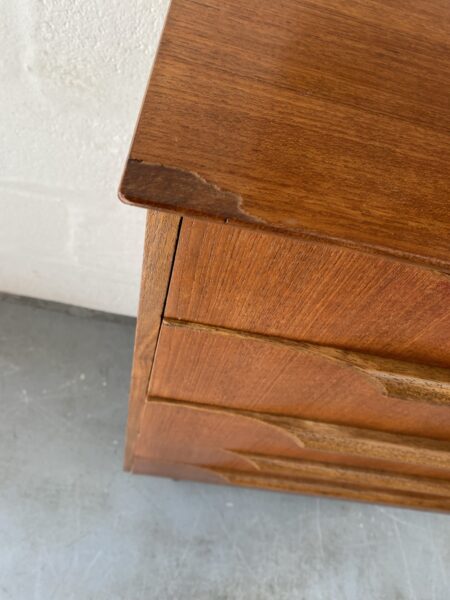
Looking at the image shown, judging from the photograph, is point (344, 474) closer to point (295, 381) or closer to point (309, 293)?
point (295, 381)

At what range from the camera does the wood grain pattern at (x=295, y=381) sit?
0.45 metres

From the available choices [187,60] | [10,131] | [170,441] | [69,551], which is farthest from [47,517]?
[187,60]

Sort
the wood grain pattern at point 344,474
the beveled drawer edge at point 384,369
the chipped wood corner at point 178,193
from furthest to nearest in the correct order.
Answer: the wood grain pattern at point 344,474
the beveled drawer edge at point 384,369
the chipped wood corner at point 178,193

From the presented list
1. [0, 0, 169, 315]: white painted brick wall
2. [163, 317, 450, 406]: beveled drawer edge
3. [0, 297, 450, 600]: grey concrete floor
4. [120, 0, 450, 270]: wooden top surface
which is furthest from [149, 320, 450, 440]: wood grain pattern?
[0, 297, 450, 600]: grey concrete floor

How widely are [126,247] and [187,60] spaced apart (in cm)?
65

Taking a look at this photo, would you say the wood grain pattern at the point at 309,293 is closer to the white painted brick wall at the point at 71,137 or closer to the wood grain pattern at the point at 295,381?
the wood grain pattern at the point at 295,381

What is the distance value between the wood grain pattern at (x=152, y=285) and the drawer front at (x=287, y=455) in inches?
4.3

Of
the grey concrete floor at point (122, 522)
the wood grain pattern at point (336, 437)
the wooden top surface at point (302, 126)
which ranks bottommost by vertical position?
the grey concrete floor at point (122, 522)

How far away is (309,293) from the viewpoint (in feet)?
1.26

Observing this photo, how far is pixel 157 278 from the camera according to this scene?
385mm

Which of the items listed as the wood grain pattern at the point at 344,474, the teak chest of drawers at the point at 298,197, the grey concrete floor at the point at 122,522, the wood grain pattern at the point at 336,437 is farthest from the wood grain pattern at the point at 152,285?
the grey concrete floor at the point at 122,522

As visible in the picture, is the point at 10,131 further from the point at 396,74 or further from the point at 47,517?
the point at 47,517

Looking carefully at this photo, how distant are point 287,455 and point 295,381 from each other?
318mm

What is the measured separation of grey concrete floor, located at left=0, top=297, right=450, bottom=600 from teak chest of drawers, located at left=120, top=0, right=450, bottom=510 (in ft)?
1.99
